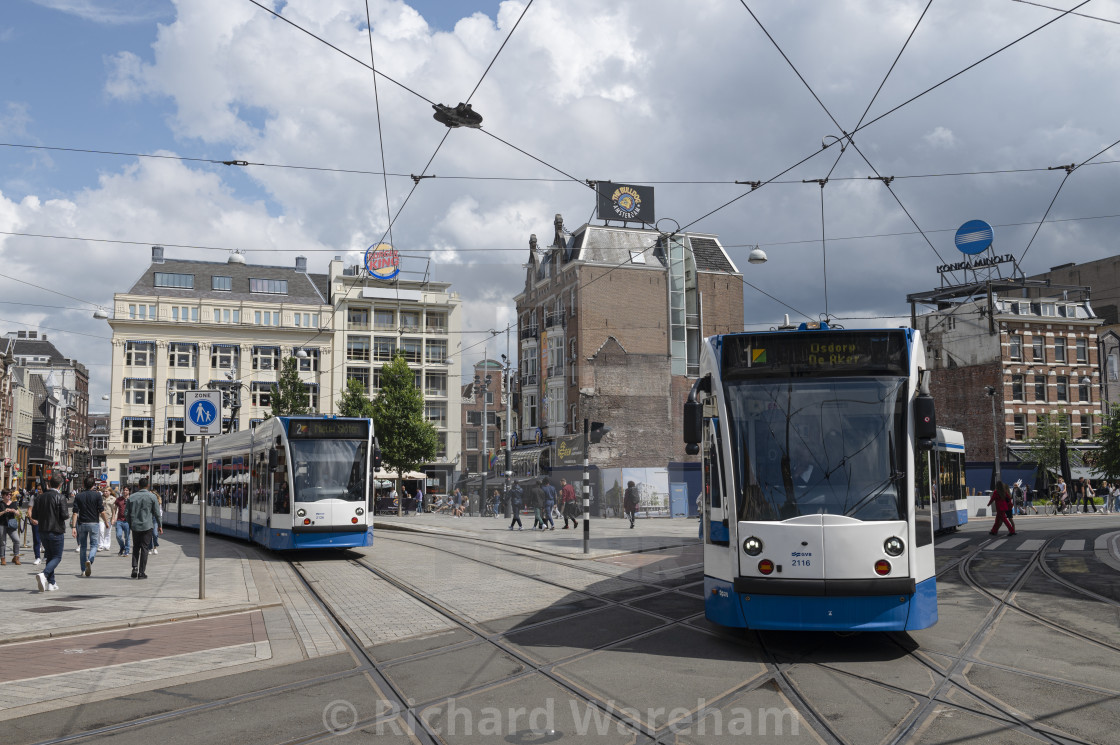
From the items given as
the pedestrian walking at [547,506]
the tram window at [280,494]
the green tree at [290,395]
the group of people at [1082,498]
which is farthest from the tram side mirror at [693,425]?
the green tree at [290,395]

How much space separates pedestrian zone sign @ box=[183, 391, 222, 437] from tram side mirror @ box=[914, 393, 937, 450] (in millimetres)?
9279

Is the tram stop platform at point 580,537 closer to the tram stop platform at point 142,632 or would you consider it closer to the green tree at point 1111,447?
the tram stop platform at point 142,632

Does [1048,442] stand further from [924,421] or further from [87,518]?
[87,518]

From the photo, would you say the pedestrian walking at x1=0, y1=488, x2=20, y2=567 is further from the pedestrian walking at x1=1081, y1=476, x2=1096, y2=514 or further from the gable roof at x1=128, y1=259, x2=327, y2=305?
the gable roof at x1=128, y1=259, x2=327, y2=305

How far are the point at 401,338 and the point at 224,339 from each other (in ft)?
44.1

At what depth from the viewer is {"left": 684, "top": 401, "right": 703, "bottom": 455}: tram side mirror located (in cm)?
834

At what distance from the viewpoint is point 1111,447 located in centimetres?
4797

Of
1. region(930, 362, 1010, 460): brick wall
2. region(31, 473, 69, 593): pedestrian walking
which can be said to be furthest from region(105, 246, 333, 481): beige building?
region(31, 473, 69, 593): pedestrian walking

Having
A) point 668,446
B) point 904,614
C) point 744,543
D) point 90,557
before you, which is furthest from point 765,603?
point 668,446

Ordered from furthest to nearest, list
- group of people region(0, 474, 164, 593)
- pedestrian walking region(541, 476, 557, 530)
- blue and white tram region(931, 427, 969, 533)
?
pedestrian walking region(541, 476, 557, 530)
blue and white tram region(931, 427, 969, 533)
group of people region(0, 474, 164, 593)

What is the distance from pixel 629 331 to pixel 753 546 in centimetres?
4422

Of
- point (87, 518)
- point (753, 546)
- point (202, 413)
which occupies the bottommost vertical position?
point (87, 518)

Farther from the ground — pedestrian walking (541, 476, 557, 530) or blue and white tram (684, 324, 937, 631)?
blue and white tram (684, 324, 937, 631)

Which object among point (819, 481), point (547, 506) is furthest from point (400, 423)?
point (819, 481)
